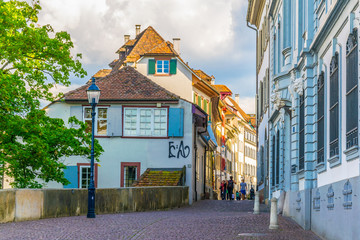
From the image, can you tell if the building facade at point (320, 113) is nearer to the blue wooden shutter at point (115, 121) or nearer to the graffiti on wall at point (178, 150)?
the graffiti on wall at point (178, 150)

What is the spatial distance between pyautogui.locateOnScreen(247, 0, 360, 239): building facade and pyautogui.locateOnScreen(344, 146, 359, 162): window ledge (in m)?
0.01

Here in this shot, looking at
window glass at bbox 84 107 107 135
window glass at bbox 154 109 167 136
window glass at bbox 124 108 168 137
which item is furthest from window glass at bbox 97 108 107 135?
window glass at bbox 154 109 167 136

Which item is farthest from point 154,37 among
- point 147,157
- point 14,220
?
point 14,220

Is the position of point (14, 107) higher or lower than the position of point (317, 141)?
higher

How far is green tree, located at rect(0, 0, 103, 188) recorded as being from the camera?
29469mm

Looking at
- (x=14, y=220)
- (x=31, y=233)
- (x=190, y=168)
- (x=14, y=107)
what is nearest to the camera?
(x=31, y=233)

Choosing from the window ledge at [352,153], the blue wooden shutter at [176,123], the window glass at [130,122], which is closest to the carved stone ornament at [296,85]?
the window ledge at [352,153]

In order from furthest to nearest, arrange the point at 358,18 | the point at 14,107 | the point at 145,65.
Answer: the point at 145,65 < the point at 14,107 < the point at 358,18

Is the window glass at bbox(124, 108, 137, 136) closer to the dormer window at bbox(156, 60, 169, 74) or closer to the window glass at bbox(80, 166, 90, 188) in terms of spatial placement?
the window glass at bbox(80, 166, 90, 188)

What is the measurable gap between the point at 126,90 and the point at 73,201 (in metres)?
18.0

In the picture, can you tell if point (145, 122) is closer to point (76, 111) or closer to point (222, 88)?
point (76, 111)

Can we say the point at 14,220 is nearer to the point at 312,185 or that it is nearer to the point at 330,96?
the point at 312,185

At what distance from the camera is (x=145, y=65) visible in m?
50.7

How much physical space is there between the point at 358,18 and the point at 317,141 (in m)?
5.86
